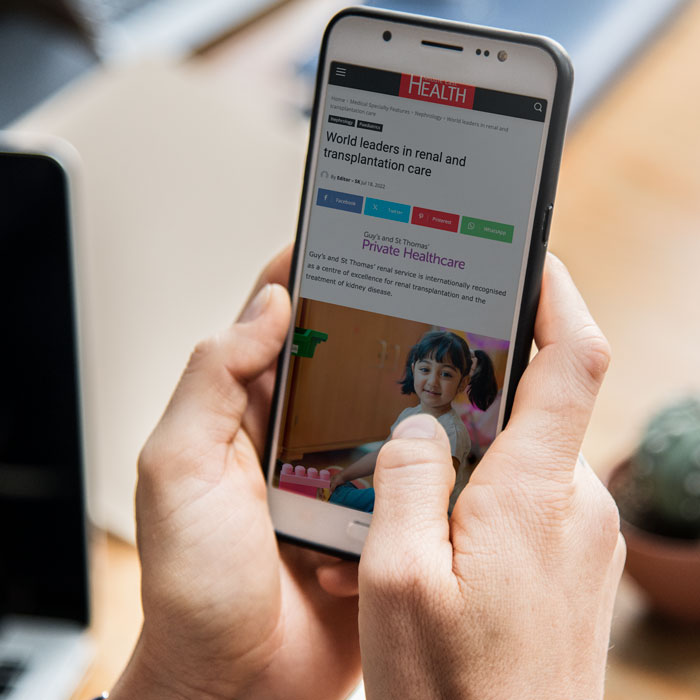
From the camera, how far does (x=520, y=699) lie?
39 centimetres

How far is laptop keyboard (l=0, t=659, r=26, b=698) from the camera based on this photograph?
23.8 inches

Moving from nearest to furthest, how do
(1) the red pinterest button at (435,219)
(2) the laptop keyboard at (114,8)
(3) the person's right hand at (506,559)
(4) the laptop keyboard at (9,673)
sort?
(3) the person's right hand at (506,559) < (1) the red pinterest button at (435,219) < (4) the laptop keyboard at (9,673) < (2) the laptop keyboard at (114,8)

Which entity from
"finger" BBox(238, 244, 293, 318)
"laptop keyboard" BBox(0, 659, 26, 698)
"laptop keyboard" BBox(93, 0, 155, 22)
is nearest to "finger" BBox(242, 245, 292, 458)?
"finger" BBox(238, 244, 293, 318)

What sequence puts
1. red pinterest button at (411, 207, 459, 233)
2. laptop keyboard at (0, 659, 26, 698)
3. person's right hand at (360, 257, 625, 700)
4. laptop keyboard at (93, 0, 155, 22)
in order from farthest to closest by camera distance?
laptop keyboard at (93, 0, 155, 22) → laptop keyboard at (0, 659, 26, 698) → red pinterest button at (411, 207, 459, 233) → person's right hand at (360, 257, 625, 700)

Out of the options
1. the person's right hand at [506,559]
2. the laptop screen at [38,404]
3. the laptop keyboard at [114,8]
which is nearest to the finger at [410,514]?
the person's right hand at [506,559]

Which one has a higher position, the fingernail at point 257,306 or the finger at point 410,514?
the fingernail at point 257,306

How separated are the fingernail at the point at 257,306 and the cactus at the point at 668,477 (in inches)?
13.2

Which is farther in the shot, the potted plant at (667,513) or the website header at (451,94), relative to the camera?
the potted plant at (667,513)

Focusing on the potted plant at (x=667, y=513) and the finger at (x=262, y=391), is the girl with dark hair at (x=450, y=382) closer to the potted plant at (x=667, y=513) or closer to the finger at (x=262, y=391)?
the finger at (x=262, y=391)

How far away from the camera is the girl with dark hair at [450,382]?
500 millimetres

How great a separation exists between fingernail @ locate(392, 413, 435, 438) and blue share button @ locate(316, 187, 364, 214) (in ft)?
0.42

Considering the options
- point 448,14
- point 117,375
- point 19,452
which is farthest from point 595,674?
point 448,14

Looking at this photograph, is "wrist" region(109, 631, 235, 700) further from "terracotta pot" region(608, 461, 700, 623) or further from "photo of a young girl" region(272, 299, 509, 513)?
"terracotta pot" region(608, 461, 700, 623)

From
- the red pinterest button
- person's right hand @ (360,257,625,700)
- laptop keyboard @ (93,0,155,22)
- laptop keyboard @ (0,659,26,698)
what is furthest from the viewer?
laptop keyboard @ (93,0,155,22)
